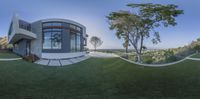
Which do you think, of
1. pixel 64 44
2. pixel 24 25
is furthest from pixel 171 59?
pixel 24 25

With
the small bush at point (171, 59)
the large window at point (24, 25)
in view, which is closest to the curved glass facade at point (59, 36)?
the large window at point (24, 25)

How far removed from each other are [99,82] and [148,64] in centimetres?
78

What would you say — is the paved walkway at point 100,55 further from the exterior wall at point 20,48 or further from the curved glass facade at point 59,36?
the exterior wall at point 20,48

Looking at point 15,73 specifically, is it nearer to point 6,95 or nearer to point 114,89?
point 6,95

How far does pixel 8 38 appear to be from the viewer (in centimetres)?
155

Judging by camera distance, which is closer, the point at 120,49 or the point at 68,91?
the point at 120,49

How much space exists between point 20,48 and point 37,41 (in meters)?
0.19

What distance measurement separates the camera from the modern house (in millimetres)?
1353

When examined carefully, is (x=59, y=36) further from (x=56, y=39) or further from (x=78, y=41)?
(x=78, y=41)

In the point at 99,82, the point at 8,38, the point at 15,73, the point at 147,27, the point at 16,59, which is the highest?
the point at 147,27

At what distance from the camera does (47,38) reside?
4.53 feet

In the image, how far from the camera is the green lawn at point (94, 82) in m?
2.01

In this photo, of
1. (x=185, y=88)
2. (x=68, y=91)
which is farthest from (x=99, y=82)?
(x=185, y=88)

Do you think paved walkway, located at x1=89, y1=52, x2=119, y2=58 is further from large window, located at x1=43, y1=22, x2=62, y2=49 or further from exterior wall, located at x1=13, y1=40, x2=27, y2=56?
exterior wall, located at x1=13, y1=40, x2=27, y2=56
